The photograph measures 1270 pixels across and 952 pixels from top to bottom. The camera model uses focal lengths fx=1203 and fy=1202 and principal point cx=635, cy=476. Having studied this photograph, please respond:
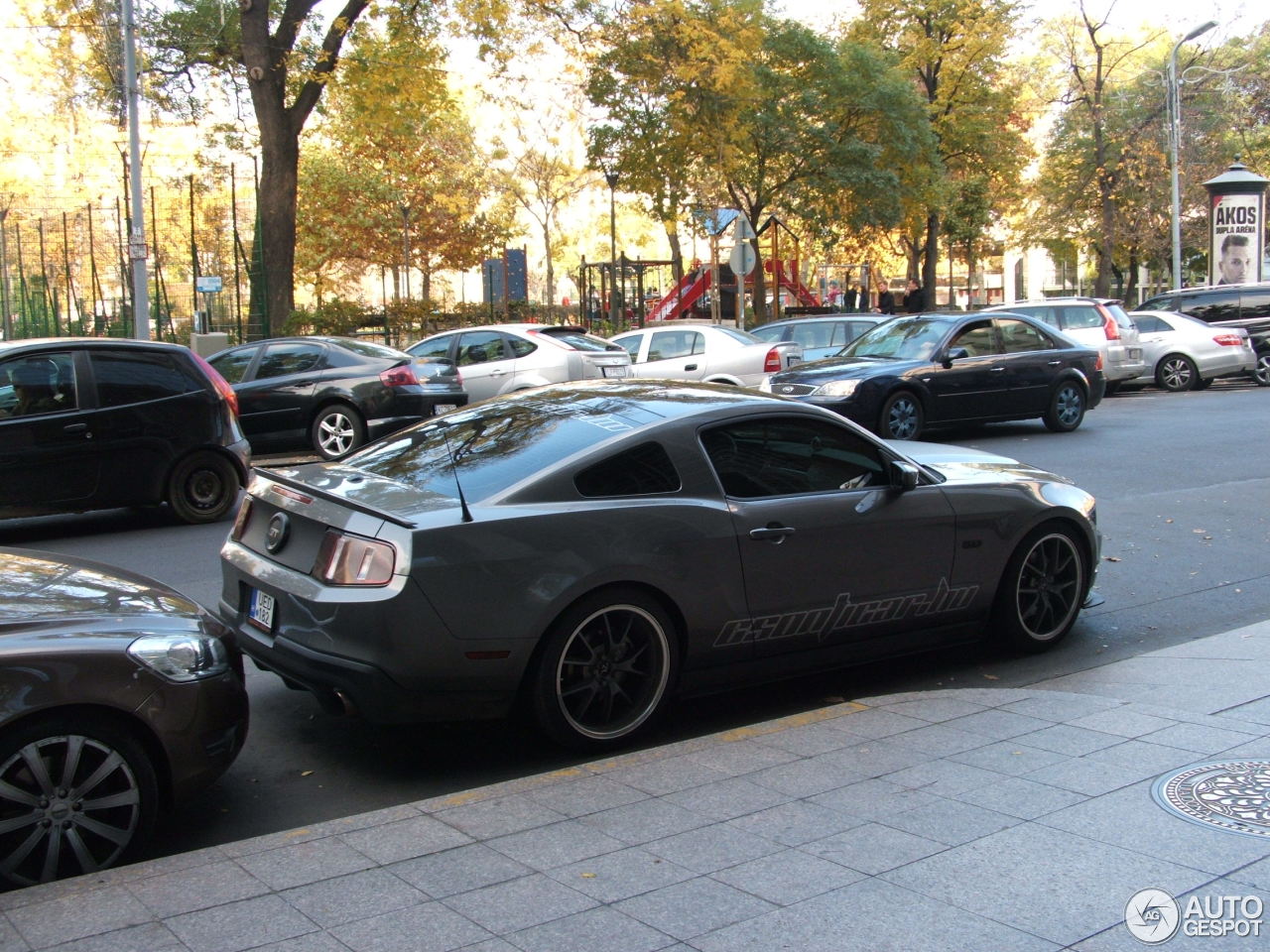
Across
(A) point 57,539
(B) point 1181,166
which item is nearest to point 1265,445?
(A) point 57,539

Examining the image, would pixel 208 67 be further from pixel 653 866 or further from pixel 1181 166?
pixel 1181 166

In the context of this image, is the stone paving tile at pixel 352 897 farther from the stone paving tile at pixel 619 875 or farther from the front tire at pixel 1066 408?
the front tire at pixel 1066 408

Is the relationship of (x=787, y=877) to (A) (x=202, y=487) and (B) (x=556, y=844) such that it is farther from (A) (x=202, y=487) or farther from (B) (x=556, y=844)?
(A) (x=202, y=487)

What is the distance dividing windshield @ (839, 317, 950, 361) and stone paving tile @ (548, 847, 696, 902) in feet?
40.8

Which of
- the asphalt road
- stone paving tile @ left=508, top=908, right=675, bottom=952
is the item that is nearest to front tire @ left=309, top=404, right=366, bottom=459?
the asphalt road

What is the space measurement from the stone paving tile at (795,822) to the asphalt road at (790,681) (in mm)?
1261

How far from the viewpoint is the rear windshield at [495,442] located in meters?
5.05

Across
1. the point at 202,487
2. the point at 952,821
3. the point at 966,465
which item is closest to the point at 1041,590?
the point at 966,465

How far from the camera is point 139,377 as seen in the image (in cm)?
1013

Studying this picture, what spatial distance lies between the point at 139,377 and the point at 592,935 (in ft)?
27.4

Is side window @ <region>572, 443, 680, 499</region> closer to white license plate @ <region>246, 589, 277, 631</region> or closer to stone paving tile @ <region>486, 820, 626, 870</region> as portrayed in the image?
white license plate @ <region>246, 589, 277, 631</region>

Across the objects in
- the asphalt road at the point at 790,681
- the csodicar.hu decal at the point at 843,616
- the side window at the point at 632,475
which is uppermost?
the side window at the point at 632,475

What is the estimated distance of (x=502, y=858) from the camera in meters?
3.62

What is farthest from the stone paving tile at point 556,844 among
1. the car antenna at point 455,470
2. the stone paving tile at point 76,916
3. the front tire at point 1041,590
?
the front tire at point 1041,590
